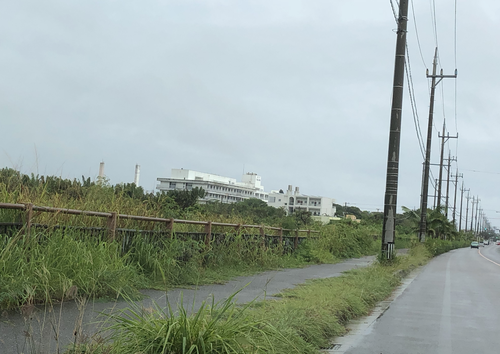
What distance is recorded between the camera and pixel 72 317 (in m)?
6.42

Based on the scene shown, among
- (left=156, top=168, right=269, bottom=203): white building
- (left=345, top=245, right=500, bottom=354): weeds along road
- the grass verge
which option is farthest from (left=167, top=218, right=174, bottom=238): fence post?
(left=156, top=168, right=269, bottom=203): white building

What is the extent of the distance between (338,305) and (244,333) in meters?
4.18

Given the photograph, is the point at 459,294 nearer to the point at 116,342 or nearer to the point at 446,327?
the point at 446,327

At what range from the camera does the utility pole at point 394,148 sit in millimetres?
17156

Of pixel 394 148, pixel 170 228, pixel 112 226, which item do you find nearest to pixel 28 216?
pixel 112 226

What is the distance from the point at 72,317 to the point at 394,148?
42.9 feet

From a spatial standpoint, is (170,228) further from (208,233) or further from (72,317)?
(72,317)

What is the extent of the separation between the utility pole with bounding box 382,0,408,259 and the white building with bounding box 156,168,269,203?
343 feet

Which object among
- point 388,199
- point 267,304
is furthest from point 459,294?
point 267,304

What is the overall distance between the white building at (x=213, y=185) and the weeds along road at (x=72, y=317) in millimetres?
110897

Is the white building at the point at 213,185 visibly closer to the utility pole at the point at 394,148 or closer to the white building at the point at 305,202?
the white building at the point at 305,202

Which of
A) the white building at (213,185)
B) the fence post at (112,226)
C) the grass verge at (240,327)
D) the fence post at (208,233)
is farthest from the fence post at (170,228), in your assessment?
the white building at (213,185)

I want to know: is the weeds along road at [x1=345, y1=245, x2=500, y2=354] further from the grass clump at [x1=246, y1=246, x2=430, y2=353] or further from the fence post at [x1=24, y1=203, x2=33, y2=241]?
the fence post at [x1=24, y1=203, x2=33, y2=241]

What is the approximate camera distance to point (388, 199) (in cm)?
1725
